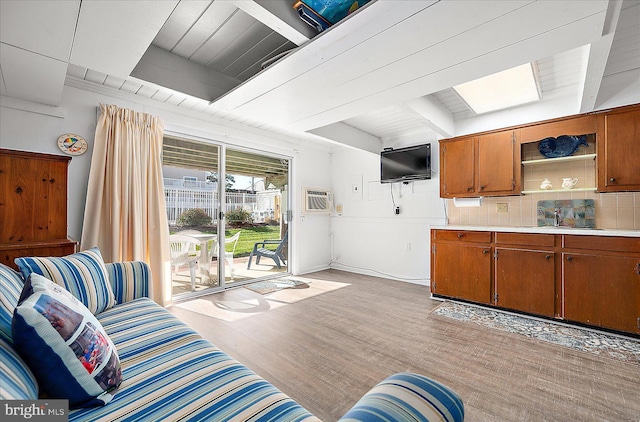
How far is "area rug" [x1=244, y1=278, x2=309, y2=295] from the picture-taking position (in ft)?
12.8

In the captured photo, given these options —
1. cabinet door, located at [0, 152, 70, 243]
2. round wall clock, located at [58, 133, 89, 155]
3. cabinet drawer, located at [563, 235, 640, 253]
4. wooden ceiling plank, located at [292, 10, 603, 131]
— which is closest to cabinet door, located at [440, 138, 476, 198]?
cabinet drawer, located at [563, 235, 640, 253]

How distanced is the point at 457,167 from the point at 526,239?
1.22 m

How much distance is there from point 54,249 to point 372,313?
2887mm

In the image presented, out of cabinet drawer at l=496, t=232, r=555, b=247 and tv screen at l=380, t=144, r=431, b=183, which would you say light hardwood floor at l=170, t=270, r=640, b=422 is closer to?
cabinet drawer at l=496, t=232, r=555, b=247

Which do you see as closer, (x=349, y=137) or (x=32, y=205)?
(x=32, y=205)

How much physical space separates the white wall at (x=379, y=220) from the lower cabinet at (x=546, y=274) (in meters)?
0.77

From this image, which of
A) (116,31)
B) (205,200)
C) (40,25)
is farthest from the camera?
(205,200)

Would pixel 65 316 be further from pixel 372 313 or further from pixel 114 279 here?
pixel 372 313

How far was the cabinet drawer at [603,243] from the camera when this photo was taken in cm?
242

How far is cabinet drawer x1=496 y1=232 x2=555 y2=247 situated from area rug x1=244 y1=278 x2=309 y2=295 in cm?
265

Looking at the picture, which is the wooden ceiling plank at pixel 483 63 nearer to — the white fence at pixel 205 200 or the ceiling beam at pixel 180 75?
the ceiling beam at pixel 180 75

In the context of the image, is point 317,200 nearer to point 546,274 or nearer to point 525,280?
point 525,280

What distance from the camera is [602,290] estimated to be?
2.53m

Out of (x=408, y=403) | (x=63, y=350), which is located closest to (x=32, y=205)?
(x=63, y=350)
